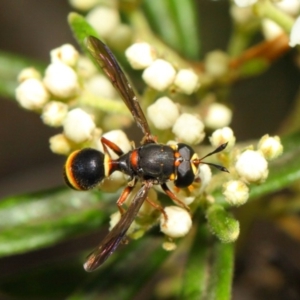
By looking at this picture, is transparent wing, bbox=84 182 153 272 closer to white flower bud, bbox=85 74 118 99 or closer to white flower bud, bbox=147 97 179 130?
white flower bud, bbox=147 97 179 130

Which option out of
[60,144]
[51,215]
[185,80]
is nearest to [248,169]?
[185,80]

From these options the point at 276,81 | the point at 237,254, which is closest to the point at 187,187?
the point at 237,254

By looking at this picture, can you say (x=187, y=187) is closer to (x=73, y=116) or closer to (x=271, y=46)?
(x=73, y=116)

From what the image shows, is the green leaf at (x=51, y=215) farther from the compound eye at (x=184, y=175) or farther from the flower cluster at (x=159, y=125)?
the compound eye at (x=184, y=175)

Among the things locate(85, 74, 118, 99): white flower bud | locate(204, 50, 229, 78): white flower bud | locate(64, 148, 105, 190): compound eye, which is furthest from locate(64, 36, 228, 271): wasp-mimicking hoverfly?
locate(204, 50, 229, 78): white flower bud

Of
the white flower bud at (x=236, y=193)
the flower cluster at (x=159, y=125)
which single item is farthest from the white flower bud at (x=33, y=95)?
the white flower bud at (x=236, y=193)

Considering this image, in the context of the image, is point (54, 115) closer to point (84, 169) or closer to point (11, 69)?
point (84, 169)
